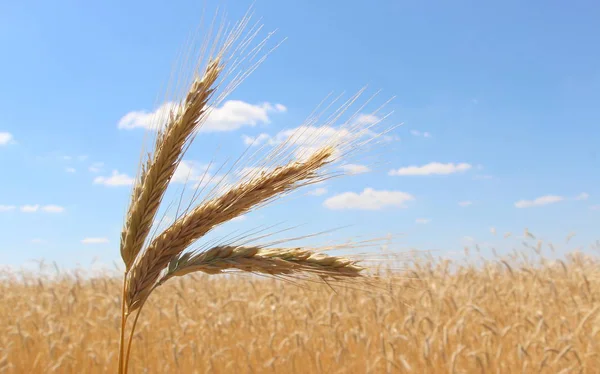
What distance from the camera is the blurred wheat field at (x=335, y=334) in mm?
3896

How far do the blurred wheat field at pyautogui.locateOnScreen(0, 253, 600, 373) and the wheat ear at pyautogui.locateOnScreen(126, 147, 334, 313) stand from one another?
5.02 feet

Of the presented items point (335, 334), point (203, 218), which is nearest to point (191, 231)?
point (203, 218)

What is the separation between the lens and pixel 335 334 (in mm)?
4387

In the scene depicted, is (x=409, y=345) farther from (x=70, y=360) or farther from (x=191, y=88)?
(x=191, y=88)

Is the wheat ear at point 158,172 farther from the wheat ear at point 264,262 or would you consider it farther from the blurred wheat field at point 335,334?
the blurred wheat field at point 335,334

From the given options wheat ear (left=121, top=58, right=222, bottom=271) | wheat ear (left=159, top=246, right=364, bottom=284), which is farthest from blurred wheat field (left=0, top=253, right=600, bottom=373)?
wheat ear (left=121, top=58, right=222, bottom=271)

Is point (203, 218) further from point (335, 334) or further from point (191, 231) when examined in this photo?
point (335, 334)

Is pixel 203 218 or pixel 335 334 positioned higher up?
pixel 203 218

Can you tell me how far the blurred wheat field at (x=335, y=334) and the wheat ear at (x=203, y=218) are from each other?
1.53 meters

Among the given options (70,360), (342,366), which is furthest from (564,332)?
(70,360)

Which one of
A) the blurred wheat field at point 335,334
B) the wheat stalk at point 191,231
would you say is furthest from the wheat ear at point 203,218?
the blurred wheat field at point 335,334

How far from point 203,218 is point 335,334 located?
2.78m

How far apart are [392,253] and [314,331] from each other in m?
3.21

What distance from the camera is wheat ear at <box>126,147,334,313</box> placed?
6.09 ft
